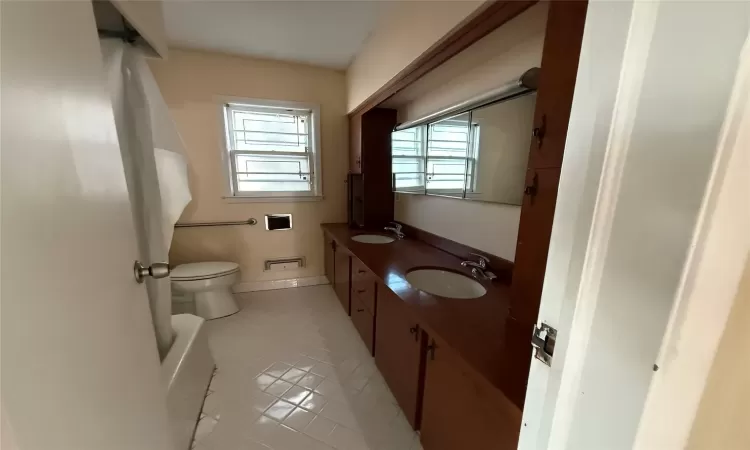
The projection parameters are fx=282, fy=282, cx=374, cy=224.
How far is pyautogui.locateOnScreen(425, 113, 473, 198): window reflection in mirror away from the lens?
1.67 metres

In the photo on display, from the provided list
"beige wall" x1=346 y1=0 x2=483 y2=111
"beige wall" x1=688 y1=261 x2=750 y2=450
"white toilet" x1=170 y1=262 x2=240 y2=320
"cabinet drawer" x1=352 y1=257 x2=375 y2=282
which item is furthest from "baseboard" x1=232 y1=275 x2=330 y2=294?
"beige wall" x1=688 y1=261 x2=750 y2=450

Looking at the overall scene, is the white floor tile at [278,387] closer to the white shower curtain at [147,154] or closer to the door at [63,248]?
the white shower curtain at [147,154]

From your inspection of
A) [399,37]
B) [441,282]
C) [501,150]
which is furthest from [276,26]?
[441,282]

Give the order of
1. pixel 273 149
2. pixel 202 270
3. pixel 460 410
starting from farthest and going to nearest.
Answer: pixel 273 149 → pixel 202 270 → pixel 460 410

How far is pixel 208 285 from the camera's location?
2301 mm

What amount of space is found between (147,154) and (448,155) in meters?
1.55

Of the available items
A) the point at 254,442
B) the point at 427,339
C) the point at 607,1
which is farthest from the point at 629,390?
the point at 254,442

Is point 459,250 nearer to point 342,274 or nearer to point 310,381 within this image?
point 342,274

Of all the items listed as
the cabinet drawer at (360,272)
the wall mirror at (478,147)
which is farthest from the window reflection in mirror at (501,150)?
the cabinet drawer at (360,272)

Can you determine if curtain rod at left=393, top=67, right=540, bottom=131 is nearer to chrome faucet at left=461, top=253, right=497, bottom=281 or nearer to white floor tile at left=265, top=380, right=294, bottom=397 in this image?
chrome faucet at left=461, top=253, right=497, bottom=281

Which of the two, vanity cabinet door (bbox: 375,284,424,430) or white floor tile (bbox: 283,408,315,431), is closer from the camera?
vanity cabinet door (bbox: 375,284,424,430)

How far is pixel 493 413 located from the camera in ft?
2.62

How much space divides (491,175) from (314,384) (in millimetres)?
1566

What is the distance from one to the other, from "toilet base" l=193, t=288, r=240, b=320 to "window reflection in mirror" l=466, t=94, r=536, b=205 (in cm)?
219
